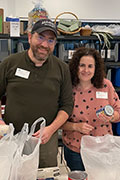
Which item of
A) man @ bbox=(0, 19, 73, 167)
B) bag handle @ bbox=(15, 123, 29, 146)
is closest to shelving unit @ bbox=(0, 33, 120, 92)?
man @ bbox=(0, 19, 73, 167)

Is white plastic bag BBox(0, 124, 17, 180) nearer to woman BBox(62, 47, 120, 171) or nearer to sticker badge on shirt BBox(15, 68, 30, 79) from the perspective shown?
sticker badge on shirt BBox(15, 68, 30, 79)

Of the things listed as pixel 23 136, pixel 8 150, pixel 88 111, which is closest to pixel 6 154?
pixel 8 150

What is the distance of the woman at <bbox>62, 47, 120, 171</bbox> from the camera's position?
1.64 meters

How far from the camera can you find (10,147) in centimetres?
101

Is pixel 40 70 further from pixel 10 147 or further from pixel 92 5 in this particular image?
pixel 92 5

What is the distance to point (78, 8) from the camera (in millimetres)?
3625

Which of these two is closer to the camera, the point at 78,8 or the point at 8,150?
the point at 8,150

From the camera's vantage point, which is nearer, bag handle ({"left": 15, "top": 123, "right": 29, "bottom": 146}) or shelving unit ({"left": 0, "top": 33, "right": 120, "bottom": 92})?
bag handle ({"left": 15, "top": 123, "right": 29, "bottom": 146})

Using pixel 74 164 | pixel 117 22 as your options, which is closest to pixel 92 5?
pixel 117 22

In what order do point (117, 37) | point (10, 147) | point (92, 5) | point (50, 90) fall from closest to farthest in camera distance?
point (10, 147) < point (50, 90) < point (117, 37) < point (92, 5)

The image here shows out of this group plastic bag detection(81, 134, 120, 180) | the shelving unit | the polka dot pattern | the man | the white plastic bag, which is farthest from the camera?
the shelving unit

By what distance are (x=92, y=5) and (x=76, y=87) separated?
245cm

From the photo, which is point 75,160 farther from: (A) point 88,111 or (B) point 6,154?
(B) point 6,154

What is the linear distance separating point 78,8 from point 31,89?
2.62m
